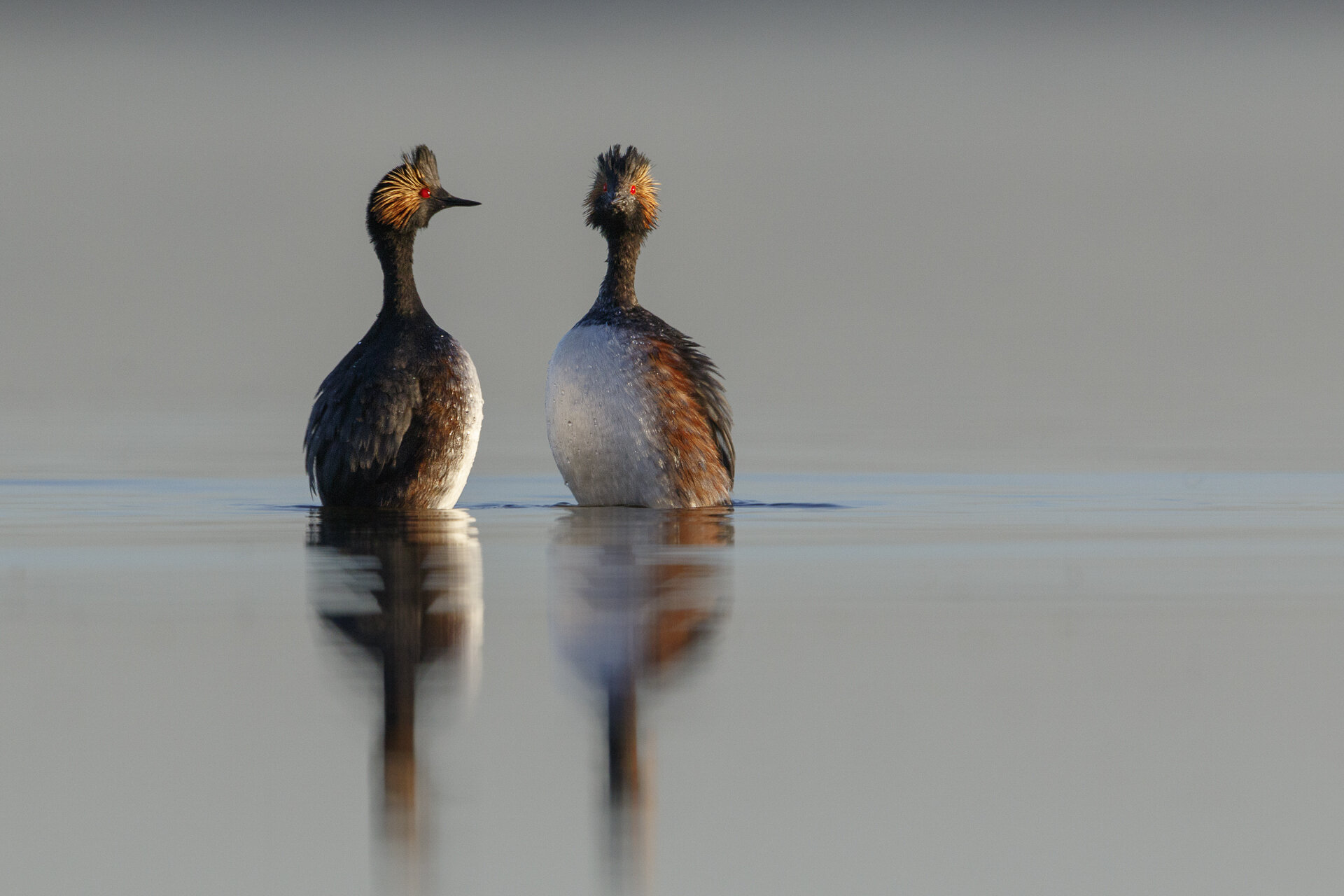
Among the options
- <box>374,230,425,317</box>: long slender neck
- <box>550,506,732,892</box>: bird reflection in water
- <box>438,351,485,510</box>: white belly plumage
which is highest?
<box>374,230,425,317</box>: long slender neck

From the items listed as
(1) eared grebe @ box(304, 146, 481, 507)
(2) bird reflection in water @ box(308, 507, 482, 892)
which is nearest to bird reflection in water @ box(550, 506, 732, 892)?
(2) bird reflection in water @ box(308, 507, 482, 892)

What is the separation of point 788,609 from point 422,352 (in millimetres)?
5439

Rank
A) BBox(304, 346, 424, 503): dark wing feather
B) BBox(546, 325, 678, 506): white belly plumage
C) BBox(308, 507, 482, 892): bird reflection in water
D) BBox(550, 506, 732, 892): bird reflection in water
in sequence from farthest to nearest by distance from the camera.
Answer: BBox(546, 325, 678, 506): white belly plumage → BBox(304, 346, 424, 503): dark wing feather → BBox(308, 507, 482, 892): bird reflection in water → BBox(550, 506, 732, 892): bird reflection in water

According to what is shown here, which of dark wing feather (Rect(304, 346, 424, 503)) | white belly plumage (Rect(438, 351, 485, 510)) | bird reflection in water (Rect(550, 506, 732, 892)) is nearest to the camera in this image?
bird reflection in water (Rect(550, 506, 732, 892))

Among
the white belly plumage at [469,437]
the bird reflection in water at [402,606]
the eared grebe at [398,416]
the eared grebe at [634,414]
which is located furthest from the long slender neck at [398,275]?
the bird reflection in water at [402,606]

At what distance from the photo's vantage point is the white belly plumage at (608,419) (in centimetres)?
1364

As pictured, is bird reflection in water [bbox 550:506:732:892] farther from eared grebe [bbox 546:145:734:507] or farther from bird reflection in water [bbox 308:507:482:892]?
eared grebe [bbox 546:145:734:507]

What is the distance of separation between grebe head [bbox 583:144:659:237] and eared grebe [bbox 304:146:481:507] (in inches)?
62.6

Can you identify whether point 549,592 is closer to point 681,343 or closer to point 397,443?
point 397,443

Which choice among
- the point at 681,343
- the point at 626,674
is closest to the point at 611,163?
the point at 681,343

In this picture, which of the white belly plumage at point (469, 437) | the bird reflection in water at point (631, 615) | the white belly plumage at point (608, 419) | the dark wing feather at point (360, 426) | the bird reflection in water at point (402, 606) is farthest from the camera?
the white belly plumage at point (608, 419)

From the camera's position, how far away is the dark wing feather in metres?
13.1

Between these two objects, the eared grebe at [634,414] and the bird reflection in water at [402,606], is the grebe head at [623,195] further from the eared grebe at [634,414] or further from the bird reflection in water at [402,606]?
the bird reflection in water at [402,606]

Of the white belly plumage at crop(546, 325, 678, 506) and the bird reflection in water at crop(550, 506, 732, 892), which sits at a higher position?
the white belly plumage at crop(546, 325, 678, 506)
